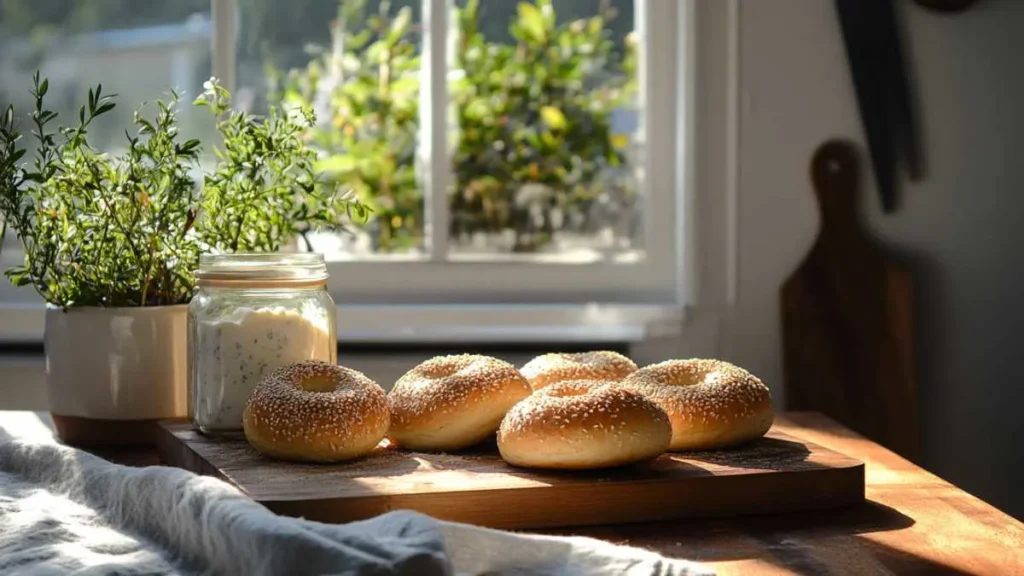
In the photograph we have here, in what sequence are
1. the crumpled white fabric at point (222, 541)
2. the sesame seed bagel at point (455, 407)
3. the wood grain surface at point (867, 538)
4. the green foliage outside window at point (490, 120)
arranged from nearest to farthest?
the crumpled white fabric at point (222, 541) < the wood grain surface at point (867, 538) < the sesame seed bagel at point (455, 407) < the green foliage outside window at point (490, 120)

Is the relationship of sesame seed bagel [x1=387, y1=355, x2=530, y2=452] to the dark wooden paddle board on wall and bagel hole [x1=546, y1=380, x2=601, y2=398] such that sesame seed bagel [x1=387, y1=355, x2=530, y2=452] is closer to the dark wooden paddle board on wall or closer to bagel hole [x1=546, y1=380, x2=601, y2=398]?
bagel hole [x1=546, y1=380, x2=601, y2=398]

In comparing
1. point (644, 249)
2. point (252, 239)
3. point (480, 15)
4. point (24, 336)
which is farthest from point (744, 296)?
point (24, 336)

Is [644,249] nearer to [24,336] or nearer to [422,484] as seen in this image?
[24,336]

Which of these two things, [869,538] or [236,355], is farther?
[236,355]

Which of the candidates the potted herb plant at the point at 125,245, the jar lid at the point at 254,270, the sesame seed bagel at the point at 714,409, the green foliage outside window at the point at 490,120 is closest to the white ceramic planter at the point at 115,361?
the potted herb plant at the point at 125,245

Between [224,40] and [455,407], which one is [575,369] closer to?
[455,407]

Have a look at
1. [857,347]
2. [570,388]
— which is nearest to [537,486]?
[570,388]

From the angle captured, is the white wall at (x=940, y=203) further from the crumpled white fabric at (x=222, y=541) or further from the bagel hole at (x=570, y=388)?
the crumpled white fabric at (x=222, y=541)

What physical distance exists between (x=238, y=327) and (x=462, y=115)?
1.20 metres

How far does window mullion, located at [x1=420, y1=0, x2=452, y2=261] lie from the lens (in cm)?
237

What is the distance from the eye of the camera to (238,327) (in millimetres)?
1345

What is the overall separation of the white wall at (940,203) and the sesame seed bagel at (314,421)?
129 centimetres

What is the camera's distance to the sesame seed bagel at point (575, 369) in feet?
4.59

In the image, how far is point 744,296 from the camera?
2.38m
